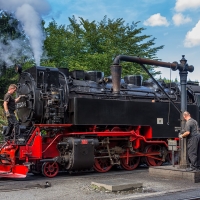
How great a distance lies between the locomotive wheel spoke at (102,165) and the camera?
34.4 feet

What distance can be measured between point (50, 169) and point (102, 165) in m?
1.86

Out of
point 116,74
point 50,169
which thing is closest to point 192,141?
point 116,74

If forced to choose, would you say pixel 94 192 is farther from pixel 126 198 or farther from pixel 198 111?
pixel 198 111

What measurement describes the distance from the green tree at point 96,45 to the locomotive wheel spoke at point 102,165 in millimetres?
Result: 10379

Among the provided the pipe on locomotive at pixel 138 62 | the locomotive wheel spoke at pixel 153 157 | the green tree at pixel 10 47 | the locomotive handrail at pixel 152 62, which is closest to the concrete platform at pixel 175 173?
the locomotive wheel spoke at pixel 153 157

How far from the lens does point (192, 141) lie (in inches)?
360

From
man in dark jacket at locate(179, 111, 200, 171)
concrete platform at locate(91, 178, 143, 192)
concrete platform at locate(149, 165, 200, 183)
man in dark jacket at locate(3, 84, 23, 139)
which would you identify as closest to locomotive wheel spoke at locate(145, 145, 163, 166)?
concrete platform at locate(149, 165, 200, 183)

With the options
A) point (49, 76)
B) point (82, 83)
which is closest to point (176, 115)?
point (82, 83)

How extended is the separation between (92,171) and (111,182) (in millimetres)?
3128

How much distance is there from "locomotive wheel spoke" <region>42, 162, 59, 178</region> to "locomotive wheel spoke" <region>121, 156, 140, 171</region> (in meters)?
2.29

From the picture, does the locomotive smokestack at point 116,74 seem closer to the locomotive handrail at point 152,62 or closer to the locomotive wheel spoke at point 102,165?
the locomotive handrail at point 152,62

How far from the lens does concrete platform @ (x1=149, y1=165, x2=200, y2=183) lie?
27.9 ft

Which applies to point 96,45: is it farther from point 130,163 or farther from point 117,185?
point 117,185

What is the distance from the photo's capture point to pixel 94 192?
723cm
